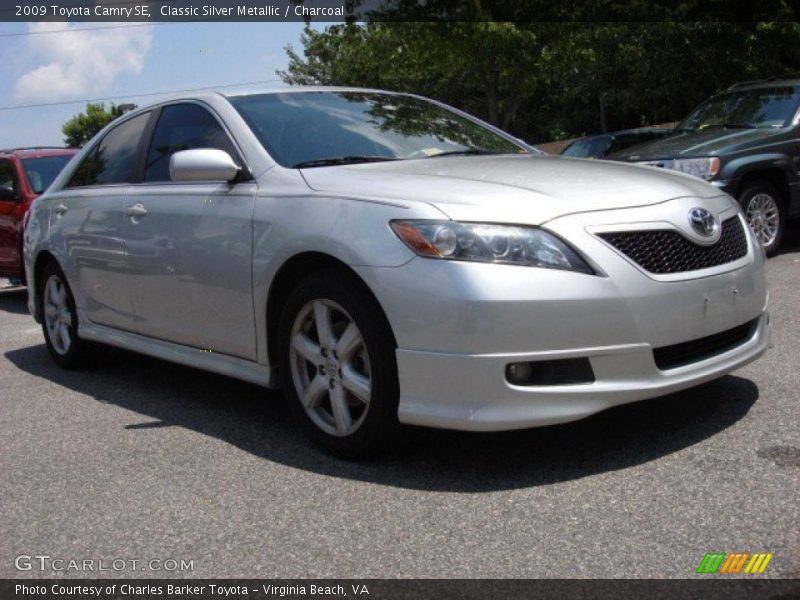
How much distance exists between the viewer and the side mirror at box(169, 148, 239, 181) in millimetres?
4715

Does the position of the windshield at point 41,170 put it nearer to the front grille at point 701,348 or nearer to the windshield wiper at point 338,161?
the windshield wiper at point 338,161

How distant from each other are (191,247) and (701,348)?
8.02 feet

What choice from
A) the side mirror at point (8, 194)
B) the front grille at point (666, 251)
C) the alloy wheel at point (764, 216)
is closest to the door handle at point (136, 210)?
the front grille at point (666, 251)

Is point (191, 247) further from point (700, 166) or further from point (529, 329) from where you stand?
point (700, 166)

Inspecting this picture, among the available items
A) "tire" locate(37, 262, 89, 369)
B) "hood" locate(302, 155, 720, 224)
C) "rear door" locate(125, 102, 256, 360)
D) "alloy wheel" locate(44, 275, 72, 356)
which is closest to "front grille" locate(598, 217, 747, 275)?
"hood" locate(302, 155, 720, 224)

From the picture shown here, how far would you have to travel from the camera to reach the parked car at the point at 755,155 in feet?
29.9

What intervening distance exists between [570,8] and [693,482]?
53.9 ft

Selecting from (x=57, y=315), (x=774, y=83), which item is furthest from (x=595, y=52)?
(x=57, y=315)

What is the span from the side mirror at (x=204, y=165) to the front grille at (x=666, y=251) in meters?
1.83

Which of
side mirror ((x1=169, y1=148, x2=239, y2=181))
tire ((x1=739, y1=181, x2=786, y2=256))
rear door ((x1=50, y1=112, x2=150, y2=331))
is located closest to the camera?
side mirror ((x1=169, y1=148, x2=239, y2=181))

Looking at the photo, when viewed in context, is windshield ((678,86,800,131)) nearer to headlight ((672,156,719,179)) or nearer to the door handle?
headlight ((672,156,719,179))

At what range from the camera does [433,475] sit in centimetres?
407

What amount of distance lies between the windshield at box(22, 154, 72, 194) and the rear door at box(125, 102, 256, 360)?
19.5 feet

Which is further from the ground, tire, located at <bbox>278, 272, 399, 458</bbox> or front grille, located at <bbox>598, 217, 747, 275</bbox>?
front grille, located at <bbox>598, 217, 747, 275</bbox>
